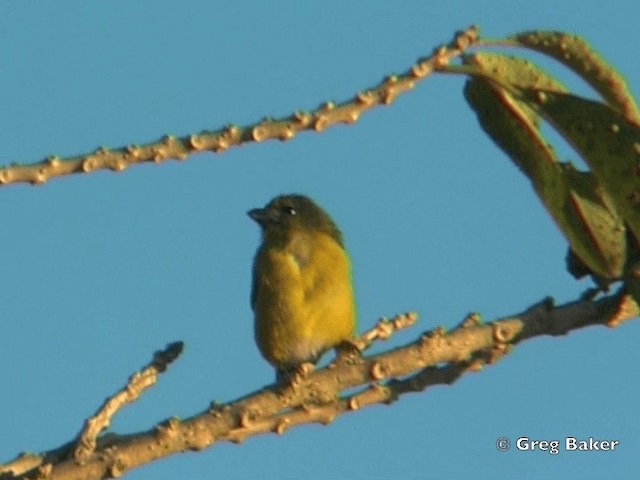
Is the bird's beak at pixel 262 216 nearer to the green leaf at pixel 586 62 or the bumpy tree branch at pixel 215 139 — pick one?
the green leaf at pixel 586 62

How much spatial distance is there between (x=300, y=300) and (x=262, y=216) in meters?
1.11

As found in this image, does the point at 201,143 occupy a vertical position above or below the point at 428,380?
above

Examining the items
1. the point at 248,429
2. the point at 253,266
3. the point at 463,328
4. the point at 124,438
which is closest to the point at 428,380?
the point at 463,328

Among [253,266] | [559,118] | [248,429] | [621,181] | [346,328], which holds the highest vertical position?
[253,266]

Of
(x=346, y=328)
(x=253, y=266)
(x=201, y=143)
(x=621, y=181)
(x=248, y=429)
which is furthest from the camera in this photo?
(x=253, y=266)

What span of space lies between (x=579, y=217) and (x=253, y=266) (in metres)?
3.42

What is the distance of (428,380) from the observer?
2.12 m

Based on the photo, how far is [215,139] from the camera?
188 cm

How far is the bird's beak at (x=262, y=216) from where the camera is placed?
6.50 meters

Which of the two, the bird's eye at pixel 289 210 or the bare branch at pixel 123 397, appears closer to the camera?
the bare branch at pixel 123 397

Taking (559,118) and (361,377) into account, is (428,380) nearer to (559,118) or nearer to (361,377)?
(361,377)

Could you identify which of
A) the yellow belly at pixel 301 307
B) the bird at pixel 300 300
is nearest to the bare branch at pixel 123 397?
the bird at pixel 300 300

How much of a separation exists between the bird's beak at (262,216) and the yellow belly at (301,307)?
731 mm

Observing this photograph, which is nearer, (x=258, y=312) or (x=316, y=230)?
(x=258, y=312)
